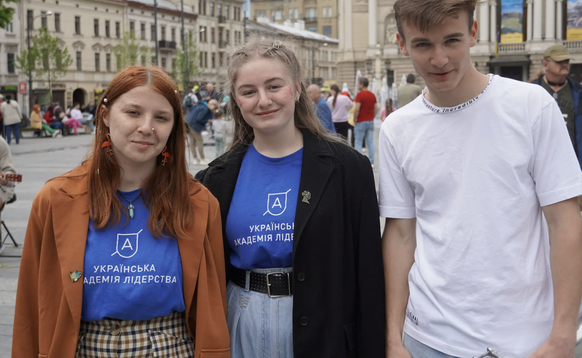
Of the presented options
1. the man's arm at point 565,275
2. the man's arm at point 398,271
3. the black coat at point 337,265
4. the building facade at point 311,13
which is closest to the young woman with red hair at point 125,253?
the black coat at point 337,265

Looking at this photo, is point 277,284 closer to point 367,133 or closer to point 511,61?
point 367,133

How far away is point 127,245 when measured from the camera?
8.53 ft

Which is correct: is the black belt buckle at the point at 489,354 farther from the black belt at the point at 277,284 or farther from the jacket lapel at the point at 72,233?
the jacket lapel at the point at 72,233

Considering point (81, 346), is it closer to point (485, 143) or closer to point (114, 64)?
point (485, 143)

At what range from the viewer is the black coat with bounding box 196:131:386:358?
2729 millimetres

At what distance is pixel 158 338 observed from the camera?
2584mm

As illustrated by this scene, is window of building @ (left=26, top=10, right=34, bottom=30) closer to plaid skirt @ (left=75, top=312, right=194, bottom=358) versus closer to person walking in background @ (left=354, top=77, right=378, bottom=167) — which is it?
person walking in background @ (left=354, top=77, right=378, bottom=167)

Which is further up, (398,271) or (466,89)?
(466,89)

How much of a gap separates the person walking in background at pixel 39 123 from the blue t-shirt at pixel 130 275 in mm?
33511

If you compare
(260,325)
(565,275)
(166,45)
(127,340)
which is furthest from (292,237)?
(166,45)

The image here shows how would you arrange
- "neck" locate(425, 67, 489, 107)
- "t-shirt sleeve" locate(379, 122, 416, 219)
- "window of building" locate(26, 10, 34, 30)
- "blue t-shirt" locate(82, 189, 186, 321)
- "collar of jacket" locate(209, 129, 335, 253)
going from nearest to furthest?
"neck" locate(425, 67, 489, 107), "blue t-shirt" locate(82, 189, 186, 321), "t-shirt sleeve" locate(379, 122, 416, 219), "collar of jacket" locate(209, 129, 335, 253), "window of building" locate(26, 10, 34, 30)

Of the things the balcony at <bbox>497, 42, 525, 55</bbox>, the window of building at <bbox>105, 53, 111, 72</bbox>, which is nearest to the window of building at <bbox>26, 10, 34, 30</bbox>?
the window of building at <bbox>105, 53, 111, 72</bbox>

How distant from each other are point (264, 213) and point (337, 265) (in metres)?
0.36

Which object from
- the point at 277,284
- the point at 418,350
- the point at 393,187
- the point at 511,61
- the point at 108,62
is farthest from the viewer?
the point at 108,62
